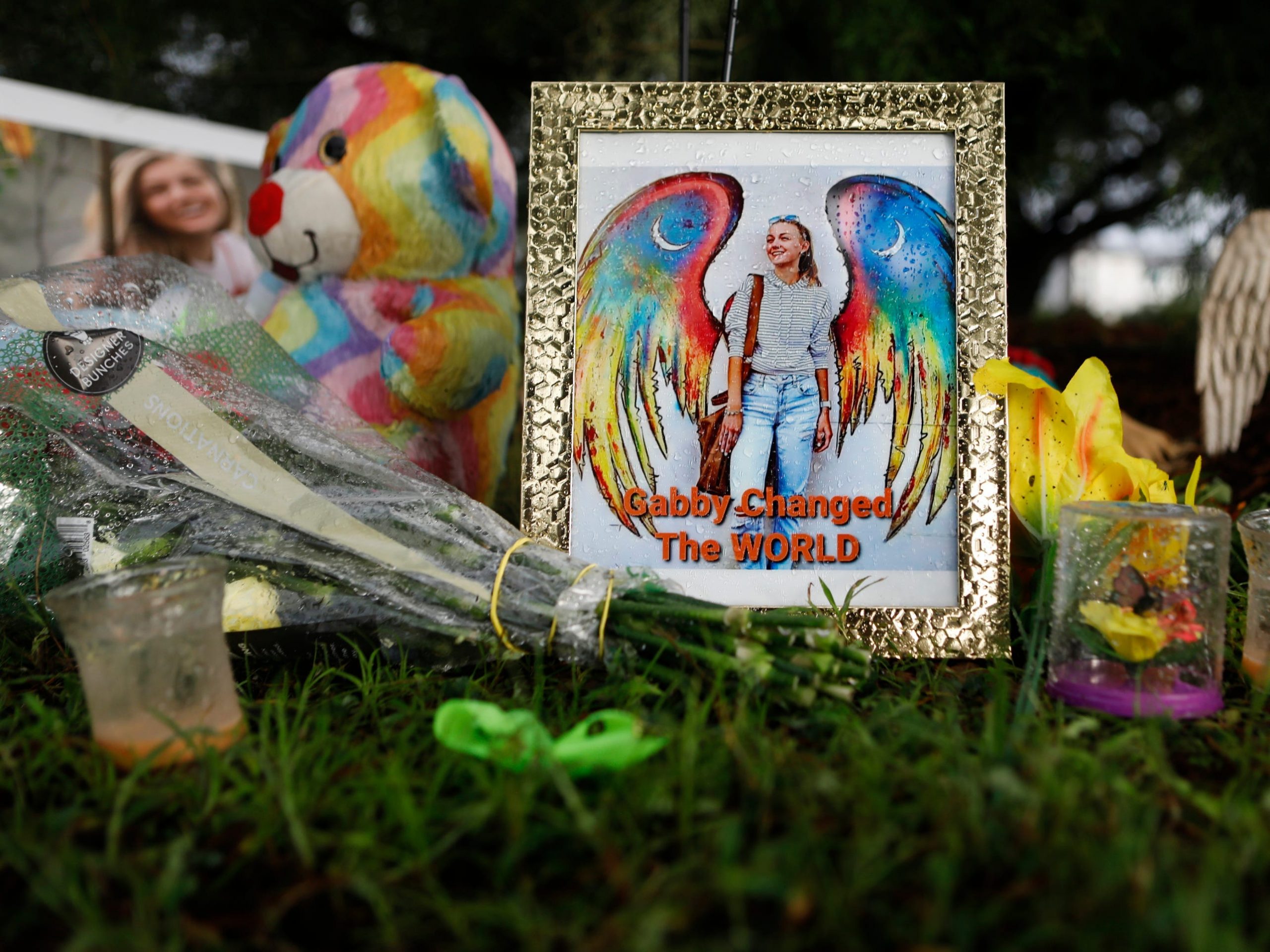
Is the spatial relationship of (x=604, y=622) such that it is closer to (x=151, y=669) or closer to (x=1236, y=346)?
(x=151, y=669)

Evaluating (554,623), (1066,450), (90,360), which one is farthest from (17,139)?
(1066,450)

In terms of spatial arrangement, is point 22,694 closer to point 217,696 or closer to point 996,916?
point 217,696

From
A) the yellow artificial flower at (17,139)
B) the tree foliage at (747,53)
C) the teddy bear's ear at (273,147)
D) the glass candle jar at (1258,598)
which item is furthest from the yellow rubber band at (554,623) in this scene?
the yellow artificial flower at (17,139)

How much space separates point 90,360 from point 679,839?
3.18 ft

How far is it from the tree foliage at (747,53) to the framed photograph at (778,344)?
3.42ft

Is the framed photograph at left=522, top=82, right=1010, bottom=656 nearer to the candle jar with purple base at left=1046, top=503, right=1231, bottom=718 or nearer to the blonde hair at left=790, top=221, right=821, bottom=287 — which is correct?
the blonde hair at left=790, top=221, right=821, bottom=287

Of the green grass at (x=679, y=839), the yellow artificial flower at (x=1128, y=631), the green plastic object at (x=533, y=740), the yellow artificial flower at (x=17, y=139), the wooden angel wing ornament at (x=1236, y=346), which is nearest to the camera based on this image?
the green grass at (x=679, y=839)

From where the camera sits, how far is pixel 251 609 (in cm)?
106

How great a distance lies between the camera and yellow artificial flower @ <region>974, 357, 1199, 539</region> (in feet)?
3.84

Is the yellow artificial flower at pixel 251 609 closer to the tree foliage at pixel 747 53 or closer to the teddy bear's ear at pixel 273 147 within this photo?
the teddy bear's ear at pixel 273 147

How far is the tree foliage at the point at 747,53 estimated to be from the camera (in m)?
2.19

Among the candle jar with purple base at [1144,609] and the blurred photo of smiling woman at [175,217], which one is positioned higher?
the blurred photo of smiling woman at [175,217]

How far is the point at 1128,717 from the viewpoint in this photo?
3.08ft

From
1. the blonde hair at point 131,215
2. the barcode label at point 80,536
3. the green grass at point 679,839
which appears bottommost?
the green grass at point 679,839
